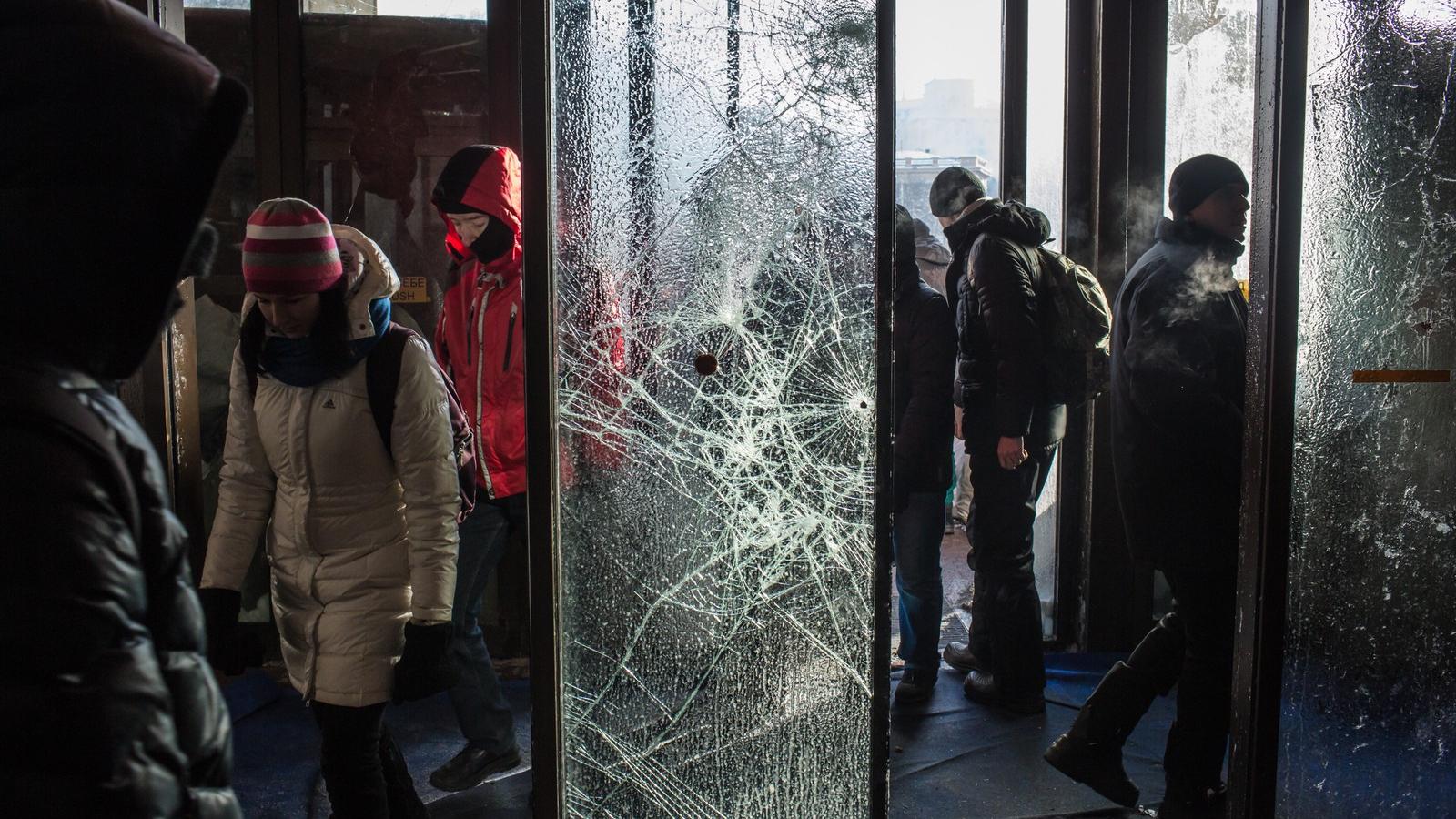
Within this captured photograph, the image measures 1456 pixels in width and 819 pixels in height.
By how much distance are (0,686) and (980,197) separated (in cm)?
371

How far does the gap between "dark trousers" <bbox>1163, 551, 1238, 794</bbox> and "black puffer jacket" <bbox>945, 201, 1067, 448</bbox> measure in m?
0.91

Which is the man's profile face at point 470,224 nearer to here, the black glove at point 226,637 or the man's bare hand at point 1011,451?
the black glove at point 226,637

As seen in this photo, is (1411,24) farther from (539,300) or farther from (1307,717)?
(539,300)

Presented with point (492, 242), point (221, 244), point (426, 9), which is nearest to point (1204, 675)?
point (492, 242)

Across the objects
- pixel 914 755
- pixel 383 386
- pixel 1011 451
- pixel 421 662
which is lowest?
pixel 914 755

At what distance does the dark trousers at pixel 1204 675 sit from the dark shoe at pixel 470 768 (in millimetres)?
1954

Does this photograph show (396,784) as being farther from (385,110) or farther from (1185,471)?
(385,110)

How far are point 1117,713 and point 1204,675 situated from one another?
31 cm

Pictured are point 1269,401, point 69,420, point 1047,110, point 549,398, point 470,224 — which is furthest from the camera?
point 1047,110

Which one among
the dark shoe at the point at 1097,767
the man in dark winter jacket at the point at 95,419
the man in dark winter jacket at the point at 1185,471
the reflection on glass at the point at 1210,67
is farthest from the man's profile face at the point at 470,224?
the reflection on glass at the point at 1210,67

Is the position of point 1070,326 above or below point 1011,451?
above

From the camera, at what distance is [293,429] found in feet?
7.87

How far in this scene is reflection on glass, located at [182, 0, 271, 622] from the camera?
13.6 feet

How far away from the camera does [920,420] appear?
4.00 meters
